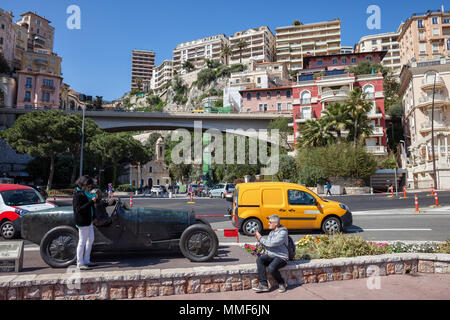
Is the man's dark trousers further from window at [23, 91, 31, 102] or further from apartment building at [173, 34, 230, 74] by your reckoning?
apartment building at [173, 34, 230, 74]

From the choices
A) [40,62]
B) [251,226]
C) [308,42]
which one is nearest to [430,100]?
[251,226]

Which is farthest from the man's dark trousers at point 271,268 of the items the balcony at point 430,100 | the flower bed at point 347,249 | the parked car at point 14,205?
the balcony at point 430,100

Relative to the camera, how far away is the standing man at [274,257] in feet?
15.4

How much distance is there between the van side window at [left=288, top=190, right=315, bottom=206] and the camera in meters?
9.70

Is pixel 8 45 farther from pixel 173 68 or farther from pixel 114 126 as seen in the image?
pixel 173 68

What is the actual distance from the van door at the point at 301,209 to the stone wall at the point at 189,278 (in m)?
4.16

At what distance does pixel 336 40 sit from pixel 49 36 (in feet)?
331

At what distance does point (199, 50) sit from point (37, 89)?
89025mm

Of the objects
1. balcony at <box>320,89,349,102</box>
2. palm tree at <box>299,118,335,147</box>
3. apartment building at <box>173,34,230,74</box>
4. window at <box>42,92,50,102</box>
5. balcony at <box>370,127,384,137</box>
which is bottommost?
palm tree at <box>299,118,335,147</box>

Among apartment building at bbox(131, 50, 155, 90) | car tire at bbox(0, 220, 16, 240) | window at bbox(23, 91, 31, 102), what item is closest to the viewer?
car tire at bbox(0, 220, 16, 240)

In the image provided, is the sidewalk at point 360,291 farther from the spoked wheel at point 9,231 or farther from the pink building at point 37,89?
the pink building at point 37,89

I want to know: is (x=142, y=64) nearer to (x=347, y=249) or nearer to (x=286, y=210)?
(x=286, y=210)

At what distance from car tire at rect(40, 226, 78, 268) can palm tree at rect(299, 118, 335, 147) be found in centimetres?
3309

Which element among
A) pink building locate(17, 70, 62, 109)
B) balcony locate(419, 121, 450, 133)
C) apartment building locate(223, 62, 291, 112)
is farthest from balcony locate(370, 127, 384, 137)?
pink building locate(17, 70, 62, 109)
